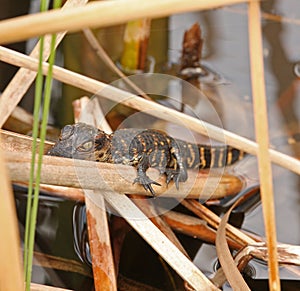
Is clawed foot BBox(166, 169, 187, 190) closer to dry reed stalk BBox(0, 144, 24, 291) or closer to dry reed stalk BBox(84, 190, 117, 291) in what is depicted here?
dry reed stalk BBox(84, 190, 117, 291)

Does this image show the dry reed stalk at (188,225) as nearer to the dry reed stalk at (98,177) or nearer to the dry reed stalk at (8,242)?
the dry reed stalk at (98,177)

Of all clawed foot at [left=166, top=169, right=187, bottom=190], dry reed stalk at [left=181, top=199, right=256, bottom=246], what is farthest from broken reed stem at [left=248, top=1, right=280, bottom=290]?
clawed foot at [left=166, top=169, right=187, bottom=190]

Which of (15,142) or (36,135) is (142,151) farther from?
(36,135)

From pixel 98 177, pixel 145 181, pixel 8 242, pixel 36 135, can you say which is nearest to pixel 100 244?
pixel 145 181

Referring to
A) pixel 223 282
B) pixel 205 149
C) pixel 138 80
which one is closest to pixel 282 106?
pixel 205 149

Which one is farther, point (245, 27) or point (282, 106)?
point (245, 27)

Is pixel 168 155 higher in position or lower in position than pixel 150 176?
higher

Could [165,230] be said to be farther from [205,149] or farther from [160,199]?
[205,149]

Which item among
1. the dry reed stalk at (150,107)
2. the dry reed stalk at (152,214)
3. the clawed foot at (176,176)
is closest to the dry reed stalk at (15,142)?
the dry reed stalk at (150,107)

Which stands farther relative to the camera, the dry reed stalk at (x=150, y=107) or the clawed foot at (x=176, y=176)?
the clawed foot at (x=176, y=176)
